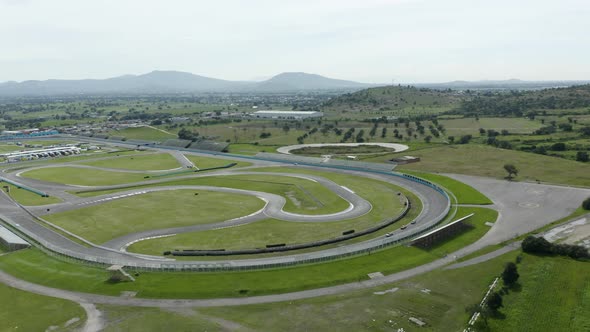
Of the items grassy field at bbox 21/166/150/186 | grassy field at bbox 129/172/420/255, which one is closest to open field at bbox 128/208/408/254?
grassy field at bbox 129/172/420/255

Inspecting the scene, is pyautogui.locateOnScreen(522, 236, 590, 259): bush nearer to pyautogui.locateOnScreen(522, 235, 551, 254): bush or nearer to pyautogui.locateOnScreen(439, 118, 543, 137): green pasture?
pyautogui.locateOnScreen(522, 235, 551, 254): bush

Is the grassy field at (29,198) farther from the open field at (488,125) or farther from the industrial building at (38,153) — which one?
the open field at (488,125)

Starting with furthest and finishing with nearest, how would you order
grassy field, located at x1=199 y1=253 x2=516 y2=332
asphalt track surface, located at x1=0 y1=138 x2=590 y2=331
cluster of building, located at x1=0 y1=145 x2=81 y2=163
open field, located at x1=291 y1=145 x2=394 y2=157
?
cluster of building, located at x1=0 y1=145 x2=81 y2=163, open field, located at x1=291 y1=145 x2=394 y2=157, asphalt track surface, located at x1=0 y1=138 x2=590 y2=331, grassy field, located at x1=199 y1=253 x2=516 y2=332

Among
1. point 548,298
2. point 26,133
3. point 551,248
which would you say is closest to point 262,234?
point 548,298

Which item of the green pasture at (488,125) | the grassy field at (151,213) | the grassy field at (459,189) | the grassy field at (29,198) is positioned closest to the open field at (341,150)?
the grassy field at (459,189)

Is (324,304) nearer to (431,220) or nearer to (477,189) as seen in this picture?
(431,220)

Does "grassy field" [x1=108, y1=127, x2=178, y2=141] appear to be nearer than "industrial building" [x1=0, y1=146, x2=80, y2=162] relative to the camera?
No
